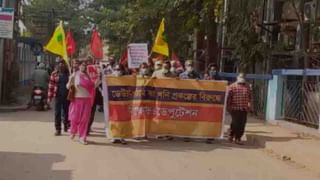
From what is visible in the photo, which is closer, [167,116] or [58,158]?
[58,158]

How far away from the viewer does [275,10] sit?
2339 centimetres

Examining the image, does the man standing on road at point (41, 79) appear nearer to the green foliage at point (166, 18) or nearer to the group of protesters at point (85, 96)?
the group of protesters at point (85, 96)

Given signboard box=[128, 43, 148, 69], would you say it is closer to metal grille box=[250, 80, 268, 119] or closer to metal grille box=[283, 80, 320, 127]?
metal grille box=[283, 80, 320, 127]

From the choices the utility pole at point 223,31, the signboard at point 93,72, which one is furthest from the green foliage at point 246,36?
the signboard at point 93,72

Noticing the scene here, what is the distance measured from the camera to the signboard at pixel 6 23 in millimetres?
20656

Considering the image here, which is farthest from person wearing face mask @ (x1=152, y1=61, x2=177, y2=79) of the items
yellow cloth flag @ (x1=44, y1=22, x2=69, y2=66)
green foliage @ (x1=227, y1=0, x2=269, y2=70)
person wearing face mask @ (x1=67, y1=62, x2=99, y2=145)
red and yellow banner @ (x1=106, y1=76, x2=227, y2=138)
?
green foliage @ (x1=227, y1=0, x2=269, y2=70)

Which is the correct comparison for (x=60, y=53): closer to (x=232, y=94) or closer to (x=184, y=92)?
→ (x=184, y=92)

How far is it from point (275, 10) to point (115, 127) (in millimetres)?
11634

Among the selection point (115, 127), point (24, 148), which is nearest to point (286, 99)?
point (115, 127)

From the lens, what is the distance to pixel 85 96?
13.4 metres

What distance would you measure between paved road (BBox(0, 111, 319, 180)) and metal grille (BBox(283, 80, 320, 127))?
9.46ft

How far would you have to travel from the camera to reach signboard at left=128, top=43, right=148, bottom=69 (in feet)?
60.2

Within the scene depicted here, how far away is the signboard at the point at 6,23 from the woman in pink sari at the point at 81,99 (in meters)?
7.91

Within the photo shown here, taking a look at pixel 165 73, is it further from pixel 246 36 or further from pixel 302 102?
pixel 246 36
